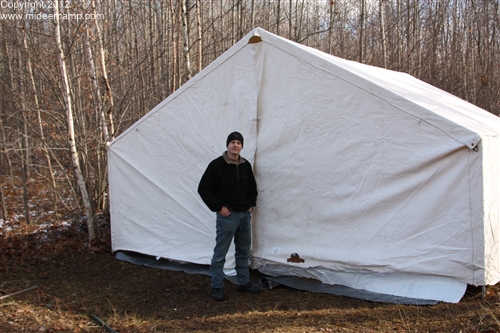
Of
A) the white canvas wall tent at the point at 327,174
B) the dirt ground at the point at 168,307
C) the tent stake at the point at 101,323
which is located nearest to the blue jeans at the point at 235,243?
the dirt ground at the point at 168,307

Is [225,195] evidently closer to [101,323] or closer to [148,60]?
[101,323]

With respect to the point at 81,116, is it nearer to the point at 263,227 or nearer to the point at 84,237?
the point at 84,237

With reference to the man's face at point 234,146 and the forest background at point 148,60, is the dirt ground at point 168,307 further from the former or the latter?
the forest background at point 148,60

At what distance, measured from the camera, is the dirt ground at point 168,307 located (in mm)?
3352

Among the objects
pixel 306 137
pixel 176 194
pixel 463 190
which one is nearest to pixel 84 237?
pixel 176 194

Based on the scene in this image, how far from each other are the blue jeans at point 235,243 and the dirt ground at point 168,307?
0.23 m

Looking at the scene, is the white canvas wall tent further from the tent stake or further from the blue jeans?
the tent stake

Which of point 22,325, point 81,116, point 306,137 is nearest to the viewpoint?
point 22,325

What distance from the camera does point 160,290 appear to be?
183 inches

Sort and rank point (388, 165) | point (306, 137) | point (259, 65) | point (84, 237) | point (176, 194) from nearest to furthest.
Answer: point (388, 165) → point (306, 137) → point (259, 65) → point (176, 194) → point (84, 237)

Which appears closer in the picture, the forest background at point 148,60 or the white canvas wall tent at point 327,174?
the white canvas wall tent at point 327,174

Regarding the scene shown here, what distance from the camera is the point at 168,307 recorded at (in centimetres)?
416

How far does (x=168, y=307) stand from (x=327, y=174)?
6.79 feet

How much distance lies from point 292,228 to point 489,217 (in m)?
1.87
